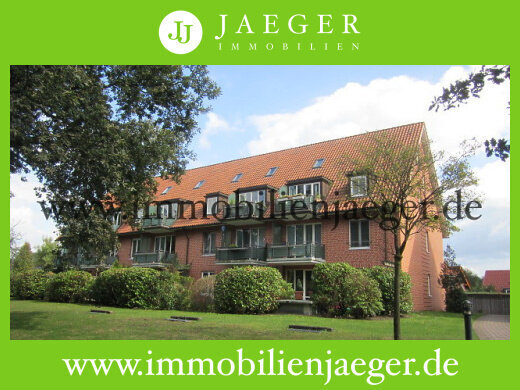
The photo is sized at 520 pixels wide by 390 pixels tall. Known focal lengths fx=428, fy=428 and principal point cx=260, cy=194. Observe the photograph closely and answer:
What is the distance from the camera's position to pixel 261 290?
19.9m

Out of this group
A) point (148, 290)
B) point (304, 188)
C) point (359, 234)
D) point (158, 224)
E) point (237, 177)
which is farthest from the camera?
point (237, 177)

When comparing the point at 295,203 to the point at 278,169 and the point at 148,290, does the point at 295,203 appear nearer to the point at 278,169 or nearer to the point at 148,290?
the point at 278,169

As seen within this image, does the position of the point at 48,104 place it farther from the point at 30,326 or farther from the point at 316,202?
the point at 316,202

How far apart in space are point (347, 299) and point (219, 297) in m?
5.95

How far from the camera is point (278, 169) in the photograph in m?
30.9

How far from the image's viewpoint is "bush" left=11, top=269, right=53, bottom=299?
2908 cm

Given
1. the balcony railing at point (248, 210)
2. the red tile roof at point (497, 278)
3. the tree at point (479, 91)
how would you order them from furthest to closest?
the red tile roof at point (497, 278), the balcony railing at point (248, 210), the tree at point (479, 91)

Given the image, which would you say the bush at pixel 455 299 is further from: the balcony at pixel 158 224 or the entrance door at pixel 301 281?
the balcony at pixel 158 224

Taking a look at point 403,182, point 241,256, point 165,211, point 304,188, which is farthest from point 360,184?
point 165,211

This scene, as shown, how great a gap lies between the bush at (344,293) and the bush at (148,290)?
23.9ft

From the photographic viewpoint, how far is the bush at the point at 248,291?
1958cm

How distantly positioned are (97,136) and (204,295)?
39.2 feet

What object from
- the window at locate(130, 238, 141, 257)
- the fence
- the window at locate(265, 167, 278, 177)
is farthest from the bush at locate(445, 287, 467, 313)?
the window at locate(130, 238, 141, 257)

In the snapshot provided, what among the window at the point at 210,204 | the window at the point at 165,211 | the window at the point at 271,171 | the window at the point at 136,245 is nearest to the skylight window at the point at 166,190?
the window at the point at 165,211
